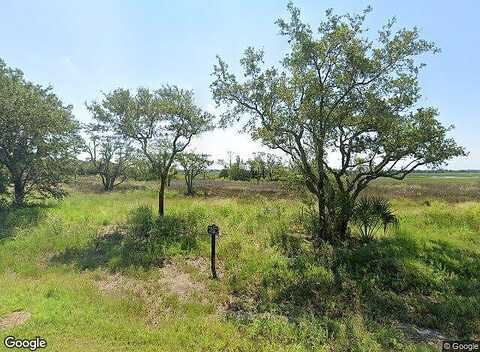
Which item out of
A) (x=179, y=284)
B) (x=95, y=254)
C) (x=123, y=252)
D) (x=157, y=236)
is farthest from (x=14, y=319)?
(x=157, y=236)

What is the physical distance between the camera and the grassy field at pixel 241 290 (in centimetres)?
764

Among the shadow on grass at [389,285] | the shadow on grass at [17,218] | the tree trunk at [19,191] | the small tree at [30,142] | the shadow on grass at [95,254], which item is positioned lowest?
the shadow on grass at [389,285]

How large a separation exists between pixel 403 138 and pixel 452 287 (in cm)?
552

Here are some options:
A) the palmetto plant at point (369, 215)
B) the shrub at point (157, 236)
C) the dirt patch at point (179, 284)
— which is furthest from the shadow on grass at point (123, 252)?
the palmetto plant at point (369, 215)

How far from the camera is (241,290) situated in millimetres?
10578

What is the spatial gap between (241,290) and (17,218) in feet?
46.6

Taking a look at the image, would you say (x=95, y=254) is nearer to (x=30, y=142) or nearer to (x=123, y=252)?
(x=123, y=252)

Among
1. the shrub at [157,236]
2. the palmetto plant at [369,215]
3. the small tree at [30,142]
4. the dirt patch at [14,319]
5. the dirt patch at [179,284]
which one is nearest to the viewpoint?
the dirt patch at [14,319]

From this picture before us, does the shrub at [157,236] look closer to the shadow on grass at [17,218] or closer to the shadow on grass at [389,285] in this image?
the shadow on grass at [389,285]

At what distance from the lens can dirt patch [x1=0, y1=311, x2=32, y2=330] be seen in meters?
7.79

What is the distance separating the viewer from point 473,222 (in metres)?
19.0

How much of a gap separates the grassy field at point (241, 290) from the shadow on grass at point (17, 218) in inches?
6.3

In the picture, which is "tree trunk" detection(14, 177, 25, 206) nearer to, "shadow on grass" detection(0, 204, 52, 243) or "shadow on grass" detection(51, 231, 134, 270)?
"shadow on grass" detection(0, 204, 52, 243)

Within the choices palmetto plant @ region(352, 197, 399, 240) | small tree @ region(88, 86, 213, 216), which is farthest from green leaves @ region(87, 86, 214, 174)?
palmetto plant @ region(352, 197, 399, 240)
